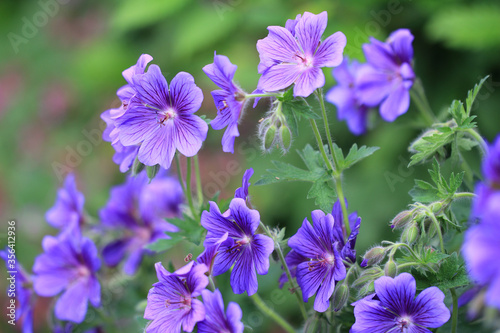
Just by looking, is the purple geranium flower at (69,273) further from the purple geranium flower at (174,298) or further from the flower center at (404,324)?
the flower center at (404,324)

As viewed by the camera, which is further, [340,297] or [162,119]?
[162,119]

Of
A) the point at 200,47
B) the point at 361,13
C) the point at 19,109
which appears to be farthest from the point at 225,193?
the point at 19,109

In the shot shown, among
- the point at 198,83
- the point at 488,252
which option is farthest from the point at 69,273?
the point at 198,83

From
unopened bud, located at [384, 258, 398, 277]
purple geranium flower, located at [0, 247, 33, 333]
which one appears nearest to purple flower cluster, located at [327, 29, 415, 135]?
unopened bud, located at [384, 258, 398, 277]

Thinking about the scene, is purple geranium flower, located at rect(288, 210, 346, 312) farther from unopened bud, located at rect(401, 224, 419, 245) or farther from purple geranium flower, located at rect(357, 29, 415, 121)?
purple geranium flower, located at rect(357, 29, 415, 121)

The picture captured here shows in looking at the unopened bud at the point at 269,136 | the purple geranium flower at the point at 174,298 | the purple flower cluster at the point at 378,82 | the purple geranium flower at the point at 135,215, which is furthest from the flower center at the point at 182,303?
the purple flower cluster at the point at 378,82

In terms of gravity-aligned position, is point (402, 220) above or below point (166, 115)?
below

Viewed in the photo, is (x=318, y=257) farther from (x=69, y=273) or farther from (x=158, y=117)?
(x=69, y=273)

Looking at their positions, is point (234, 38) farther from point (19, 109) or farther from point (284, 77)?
point (284, 77)
